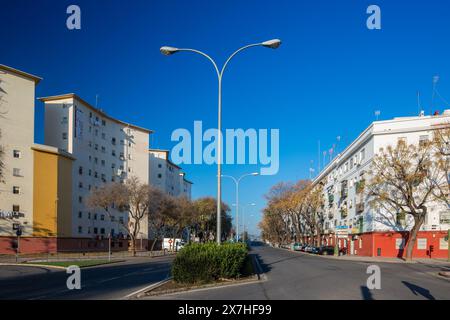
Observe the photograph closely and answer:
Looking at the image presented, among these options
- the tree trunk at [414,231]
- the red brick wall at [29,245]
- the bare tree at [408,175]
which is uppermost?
the bare tree at [408,175]

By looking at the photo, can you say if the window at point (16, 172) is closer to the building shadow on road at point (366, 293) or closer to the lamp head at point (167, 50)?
the lamp head at point (167, 50)

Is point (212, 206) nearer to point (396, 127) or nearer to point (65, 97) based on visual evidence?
point (65, 97)

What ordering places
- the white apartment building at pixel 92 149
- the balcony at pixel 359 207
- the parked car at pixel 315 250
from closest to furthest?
the balcony at pixel 359 207 < the parked car at pixel 315 250 < the white apartment building at pixel 92 149

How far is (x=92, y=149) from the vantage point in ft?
248

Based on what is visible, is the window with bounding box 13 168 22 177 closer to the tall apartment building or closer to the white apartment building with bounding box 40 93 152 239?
the white apartment building with bounding box 40 93 152 239

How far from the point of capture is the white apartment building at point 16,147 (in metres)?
55.8

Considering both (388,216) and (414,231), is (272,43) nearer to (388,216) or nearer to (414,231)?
(414,231)

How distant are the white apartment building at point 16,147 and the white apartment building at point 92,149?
8564 mm

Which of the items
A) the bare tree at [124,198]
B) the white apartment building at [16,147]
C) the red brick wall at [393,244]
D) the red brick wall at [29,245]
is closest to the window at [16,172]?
the white apartment building at [16,147]

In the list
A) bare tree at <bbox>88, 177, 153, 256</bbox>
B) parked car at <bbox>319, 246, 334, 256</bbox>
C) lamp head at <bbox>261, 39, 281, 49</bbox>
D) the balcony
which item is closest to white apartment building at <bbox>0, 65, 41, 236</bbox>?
bare tree at <bbox>88, 177, 153, 256</bbox>

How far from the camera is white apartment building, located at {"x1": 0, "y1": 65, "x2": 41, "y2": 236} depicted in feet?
183

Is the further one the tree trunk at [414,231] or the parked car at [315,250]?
the parked car at [315,250]

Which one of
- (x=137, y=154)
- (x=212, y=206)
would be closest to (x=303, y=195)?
(x=212, y=206)
